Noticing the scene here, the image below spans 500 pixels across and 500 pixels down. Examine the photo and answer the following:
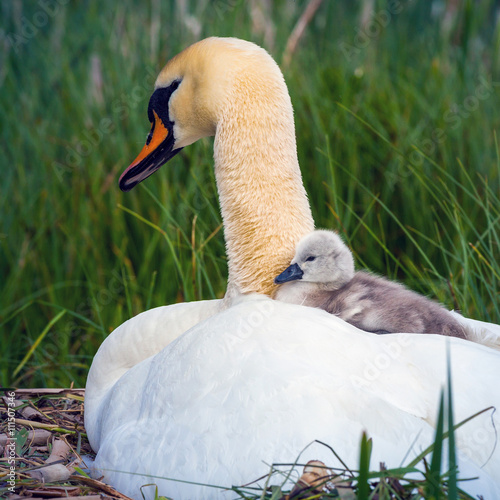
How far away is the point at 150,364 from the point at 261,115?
0.93 m

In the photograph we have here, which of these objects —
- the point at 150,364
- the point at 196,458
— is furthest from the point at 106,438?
the point at 196,458

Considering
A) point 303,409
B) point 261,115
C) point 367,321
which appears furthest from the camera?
point 261,115

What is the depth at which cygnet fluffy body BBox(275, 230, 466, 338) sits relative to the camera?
2314 mm

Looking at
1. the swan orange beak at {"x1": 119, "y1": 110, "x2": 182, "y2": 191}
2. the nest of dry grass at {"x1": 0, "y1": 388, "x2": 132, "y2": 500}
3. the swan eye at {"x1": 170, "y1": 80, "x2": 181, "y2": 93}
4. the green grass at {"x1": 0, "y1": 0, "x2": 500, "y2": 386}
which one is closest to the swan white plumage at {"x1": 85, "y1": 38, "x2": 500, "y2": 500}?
the nest of dry grass at {"x1": 0, "y1": 388, "x2": 132, "y2": 500}

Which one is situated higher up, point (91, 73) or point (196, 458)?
point (91, 73)

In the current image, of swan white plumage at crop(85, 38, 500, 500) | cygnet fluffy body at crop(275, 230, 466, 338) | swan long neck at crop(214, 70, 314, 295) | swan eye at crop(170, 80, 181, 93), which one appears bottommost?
swan white plumage at crop(85, 38, 500, 500)

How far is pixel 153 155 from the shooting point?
9.22ft

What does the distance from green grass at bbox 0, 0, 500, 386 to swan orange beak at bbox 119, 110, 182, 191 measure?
612 millimetres

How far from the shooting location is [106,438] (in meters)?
2.09

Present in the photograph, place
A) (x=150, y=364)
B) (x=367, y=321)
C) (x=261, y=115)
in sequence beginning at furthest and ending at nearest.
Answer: (x=261, y=115), (x=367, y=321), (x=150, y=364)

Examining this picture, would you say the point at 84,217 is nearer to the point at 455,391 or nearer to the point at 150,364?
the point at 150,364

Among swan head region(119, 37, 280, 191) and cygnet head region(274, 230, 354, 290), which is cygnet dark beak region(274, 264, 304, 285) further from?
swan head region(119, 37, 280, 191)

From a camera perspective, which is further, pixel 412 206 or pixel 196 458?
pixel 412 206

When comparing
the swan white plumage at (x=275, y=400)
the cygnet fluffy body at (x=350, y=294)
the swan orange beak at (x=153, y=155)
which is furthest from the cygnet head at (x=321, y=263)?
the swan orange beak at (x=153, y=155)
